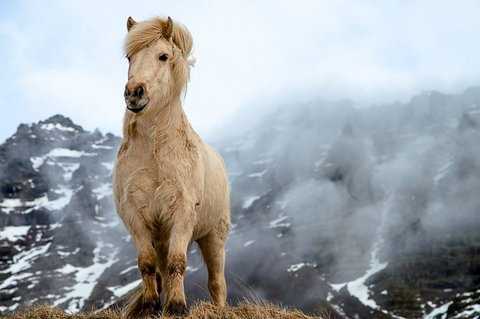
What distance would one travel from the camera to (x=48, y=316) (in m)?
9.30

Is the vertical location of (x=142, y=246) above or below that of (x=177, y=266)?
above

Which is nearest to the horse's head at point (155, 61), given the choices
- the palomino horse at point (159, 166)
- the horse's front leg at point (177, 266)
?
the palomino horse at point (159, 166)

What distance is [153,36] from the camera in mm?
9750

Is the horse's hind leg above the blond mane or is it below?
below

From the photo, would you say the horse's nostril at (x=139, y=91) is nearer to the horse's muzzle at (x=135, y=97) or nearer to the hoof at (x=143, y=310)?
the horse's muzzle at (x=135, y=97)

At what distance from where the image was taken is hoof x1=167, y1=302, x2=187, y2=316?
858 centimetres

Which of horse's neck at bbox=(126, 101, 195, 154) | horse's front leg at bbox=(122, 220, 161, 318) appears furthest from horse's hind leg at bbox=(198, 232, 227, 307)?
horse's neck at bbox=(126, 101, 195, 154)

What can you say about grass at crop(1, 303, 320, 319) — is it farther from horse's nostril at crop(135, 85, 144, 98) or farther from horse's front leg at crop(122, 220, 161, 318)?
horse's nostril at crop(135, 85, 144, 98)

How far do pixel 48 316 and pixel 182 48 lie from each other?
506cm

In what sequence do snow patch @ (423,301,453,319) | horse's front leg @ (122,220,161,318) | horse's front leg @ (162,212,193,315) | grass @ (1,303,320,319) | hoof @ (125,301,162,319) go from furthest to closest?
snow patch @ (423,301,453,319), horse's front leg @ (122,220,161,318), hoof @ (125,301,162,319), horse's front leg @ (162,212,193,315), grass @ (1,303,320,319)

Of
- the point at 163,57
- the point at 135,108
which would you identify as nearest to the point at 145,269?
the point at 135,108

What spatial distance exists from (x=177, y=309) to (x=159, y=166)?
2274mm

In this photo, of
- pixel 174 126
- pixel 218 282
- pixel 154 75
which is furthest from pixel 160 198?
pixel 218 282

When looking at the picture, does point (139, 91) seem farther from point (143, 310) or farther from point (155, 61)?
point (143, 310)
